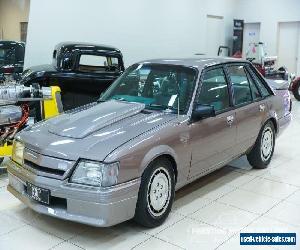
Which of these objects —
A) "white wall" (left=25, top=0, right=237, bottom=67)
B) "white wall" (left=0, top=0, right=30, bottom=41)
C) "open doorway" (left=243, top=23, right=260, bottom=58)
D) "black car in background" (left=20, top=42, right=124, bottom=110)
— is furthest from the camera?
"open doorway" (left=243, top=23, right=260, bottom=58)

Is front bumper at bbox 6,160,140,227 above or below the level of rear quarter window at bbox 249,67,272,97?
below

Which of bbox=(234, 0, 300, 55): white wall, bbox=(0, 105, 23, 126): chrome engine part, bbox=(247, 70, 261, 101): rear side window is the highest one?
bbox=(234, 0, 300, 55): white wall

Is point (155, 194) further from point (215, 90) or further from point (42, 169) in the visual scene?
point (215, 90)

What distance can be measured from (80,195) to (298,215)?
77.3 inches

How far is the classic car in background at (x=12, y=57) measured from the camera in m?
8.06

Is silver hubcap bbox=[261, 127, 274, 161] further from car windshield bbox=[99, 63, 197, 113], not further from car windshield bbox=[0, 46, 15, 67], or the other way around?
car windshield bbox=[0, 46, 15, 67]

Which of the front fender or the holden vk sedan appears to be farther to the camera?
the front fender

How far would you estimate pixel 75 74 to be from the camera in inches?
273

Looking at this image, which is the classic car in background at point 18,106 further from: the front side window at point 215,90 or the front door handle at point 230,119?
the front door handle at point 230,119

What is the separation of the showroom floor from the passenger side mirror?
830mm

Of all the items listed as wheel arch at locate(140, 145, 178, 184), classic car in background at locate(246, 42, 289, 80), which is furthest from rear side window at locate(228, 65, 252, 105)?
classic car in background at locate(246, 42, 289, 80)

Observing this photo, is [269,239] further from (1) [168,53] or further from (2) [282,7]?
(2) [282,7]

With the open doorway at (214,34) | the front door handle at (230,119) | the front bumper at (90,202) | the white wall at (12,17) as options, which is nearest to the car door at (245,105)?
the front door handle at (230,119)

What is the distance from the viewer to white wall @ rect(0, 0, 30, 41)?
29.9ft
